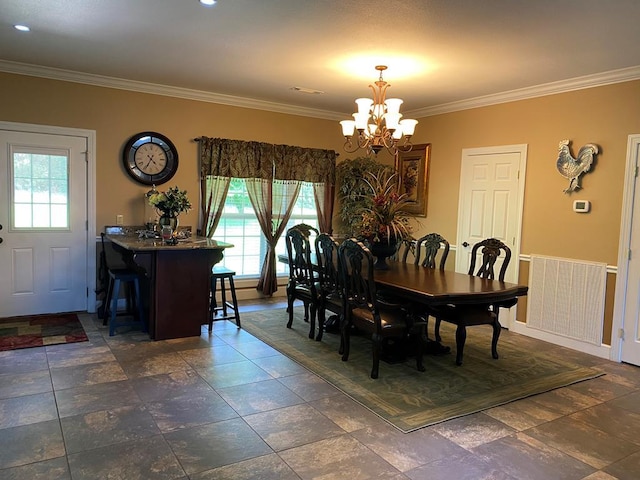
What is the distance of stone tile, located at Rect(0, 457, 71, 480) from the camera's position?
7.38ft

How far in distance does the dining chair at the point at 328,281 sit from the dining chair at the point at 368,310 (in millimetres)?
170

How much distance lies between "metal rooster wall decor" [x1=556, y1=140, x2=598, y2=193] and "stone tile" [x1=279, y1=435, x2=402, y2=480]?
339 centimetres

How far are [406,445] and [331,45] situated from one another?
9.34ft

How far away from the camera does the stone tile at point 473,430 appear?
2.75m

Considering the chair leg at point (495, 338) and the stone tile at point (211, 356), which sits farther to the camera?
the chair leg at point (495, 338)

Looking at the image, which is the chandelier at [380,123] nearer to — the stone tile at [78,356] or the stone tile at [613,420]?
the stone tile at [613,420]

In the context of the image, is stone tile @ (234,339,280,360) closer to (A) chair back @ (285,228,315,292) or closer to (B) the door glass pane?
(A) chair back @ (285,228,315,292)

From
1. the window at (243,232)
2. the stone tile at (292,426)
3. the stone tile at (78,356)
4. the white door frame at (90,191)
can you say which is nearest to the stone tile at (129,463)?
the stone tile at (292,426)

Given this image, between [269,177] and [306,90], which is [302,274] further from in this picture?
[306,90]

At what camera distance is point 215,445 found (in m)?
2.60

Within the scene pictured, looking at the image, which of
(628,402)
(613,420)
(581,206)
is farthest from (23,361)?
(581,206)

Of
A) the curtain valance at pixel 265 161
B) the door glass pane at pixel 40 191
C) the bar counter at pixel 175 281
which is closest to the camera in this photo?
the bar counter at pixel 175 281

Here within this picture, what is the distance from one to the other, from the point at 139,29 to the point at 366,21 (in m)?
1.66

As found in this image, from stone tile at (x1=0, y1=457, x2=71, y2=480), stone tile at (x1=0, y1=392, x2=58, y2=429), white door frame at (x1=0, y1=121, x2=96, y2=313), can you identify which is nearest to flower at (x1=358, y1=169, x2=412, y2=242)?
stone tile at (x1=0, y1=392, x2=58, y2=429)
